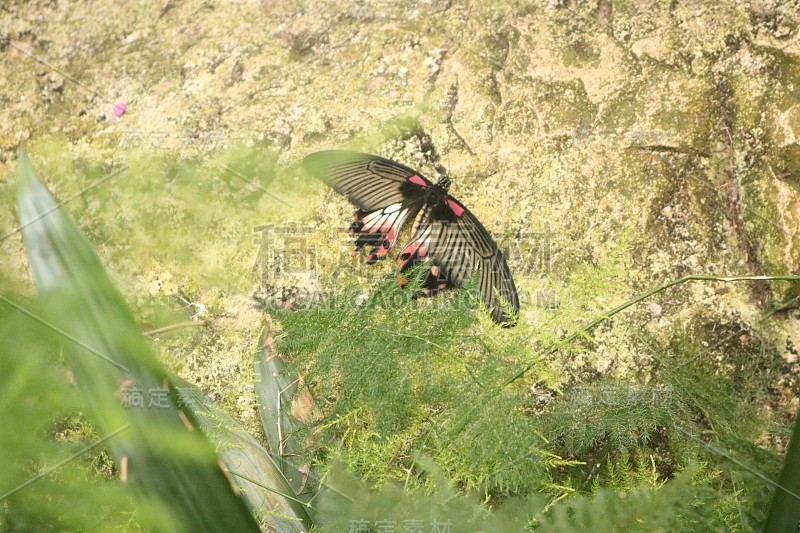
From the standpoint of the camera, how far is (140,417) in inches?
19.6

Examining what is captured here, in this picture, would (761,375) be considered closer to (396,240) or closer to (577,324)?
(577,324)

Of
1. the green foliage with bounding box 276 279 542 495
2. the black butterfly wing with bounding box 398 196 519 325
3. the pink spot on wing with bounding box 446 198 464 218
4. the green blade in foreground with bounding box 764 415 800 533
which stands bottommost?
the green blade in foreground with bounding box 764 415 800 533

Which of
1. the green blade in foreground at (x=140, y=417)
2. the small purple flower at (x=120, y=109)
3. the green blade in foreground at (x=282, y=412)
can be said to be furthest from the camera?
the small purple flower at (x=120, y=109)

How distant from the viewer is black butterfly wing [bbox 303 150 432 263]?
0.95 metres

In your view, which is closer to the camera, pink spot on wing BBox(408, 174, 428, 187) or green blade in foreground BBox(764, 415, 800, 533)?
green blade in foreground BBox(764, 415, 800, 533)

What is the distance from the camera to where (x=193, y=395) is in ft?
2.56

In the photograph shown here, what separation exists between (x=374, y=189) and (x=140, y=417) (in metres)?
0.54

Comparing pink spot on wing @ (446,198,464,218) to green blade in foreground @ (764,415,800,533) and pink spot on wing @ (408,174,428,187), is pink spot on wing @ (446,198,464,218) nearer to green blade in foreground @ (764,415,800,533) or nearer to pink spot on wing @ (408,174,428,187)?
pink spot on wing @ (408,174,428,187)

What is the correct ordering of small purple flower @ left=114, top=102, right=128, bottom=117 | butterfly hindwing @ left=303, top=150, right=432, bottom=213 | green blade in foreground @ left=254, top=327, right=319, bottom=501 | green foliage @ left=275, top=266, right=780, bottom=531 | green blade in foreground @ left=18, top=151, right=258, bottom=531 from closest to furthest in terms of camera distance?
green blade in foreground @ left=18, top=151, right=258, bottom=531
green foliage @ left=275, top=266, right=780, bottom=531
green blade in foreground @ left=254, top=327, right=319, bottom=501
butterfly hindwing @ left=303, top=150, right=432, bottom=213
small purple flower @ left=114, top=102, right=128, bottom=117

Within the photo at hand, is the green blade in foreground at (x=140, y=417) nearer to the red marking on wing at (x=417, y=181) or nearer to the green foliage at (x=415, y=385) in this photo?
the green foliage at (x=415, y=385)

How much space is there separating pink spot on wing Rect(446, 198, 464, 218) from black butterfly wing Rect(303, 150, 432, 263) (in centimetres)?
4

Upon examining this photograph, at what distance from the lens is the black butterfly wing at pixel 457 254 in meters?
0.90

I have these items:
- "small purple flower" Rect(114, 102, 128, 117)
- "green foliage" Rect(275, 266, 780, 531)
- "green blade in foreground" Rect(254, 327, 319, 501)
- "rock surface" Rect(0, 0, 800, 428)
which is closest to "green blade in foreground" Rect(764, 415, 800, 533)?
"green foliage" Rect(275, 266, 780, 531)

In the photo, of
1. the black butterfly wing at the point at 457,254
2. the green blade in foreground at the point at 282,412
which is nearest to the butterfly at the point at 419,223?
the black butterfly wing at the point at 457,254
